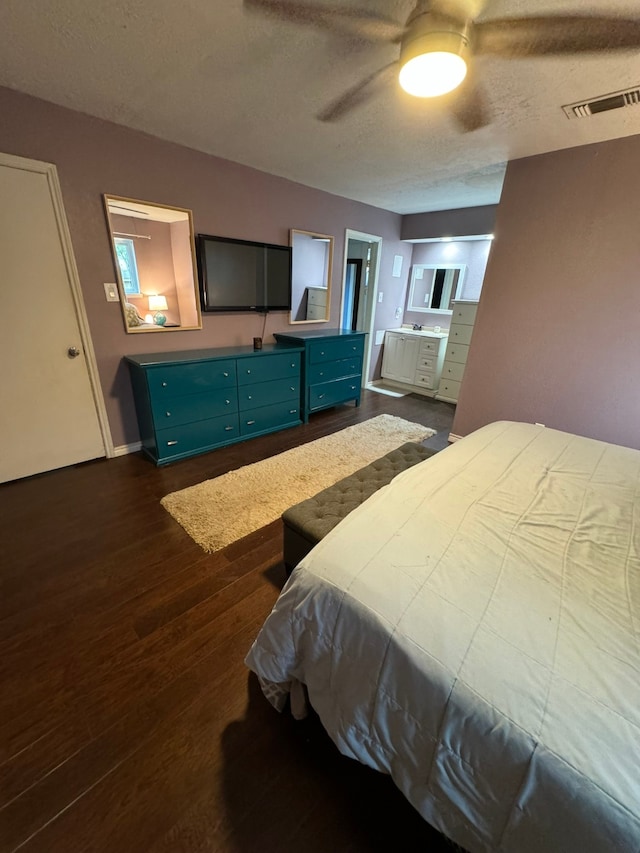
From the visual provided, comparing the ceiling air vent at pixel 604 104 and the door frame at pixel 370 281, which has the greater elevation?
the ceiling air vent at pixel 604 104

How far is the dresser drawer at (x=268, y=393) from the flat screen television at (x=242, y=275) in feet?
2.66

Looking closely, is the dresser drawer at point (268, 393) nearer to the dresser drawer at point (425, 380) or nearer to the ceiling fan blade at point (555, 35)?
the dresser drawer at point (425, 380)

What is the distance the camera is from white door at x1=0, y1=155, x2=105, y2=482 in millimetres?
2170

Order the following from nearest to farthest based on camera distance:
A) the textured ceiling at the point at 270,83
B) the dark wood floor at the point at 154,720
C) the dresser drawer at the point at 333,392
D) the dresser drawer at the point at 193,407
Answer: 1. the dark wood floor at the point at 154,720
2. the textured ceiling at the point at 270,83
3. the dresser drawer at the point at 193,407
4. the dresser drawer at the point at 333,392

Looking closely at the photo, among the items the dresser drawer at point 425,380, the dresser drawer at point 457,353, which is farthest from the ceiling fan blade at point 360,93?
the dresser drawer at point 425,380

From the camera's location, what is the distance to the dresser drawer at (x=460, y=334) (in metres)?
4.29

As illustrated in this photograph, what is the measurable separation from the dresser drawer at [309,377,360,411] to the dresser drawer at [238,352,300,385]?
0.38 meters

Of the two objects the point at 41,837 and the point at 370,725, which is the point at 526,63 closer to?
the point at 370,725

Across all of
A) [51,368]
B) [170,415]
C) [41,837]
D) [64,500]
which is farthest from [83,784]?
[51,368]

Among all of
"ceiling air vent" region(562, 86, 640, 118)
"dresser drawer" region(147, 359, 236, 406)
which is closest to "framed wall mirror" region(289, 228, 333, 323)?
"dresser drawer" region(147, 359, 236, 406)

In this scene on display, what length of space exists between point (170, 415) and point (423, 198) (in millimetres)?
3679

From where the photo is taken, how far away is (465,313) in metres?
4.24

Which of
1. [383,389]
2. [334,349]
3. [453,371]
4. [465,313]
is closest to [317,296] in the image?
[334,349]

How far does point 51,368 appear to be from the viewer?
8.13 ft
